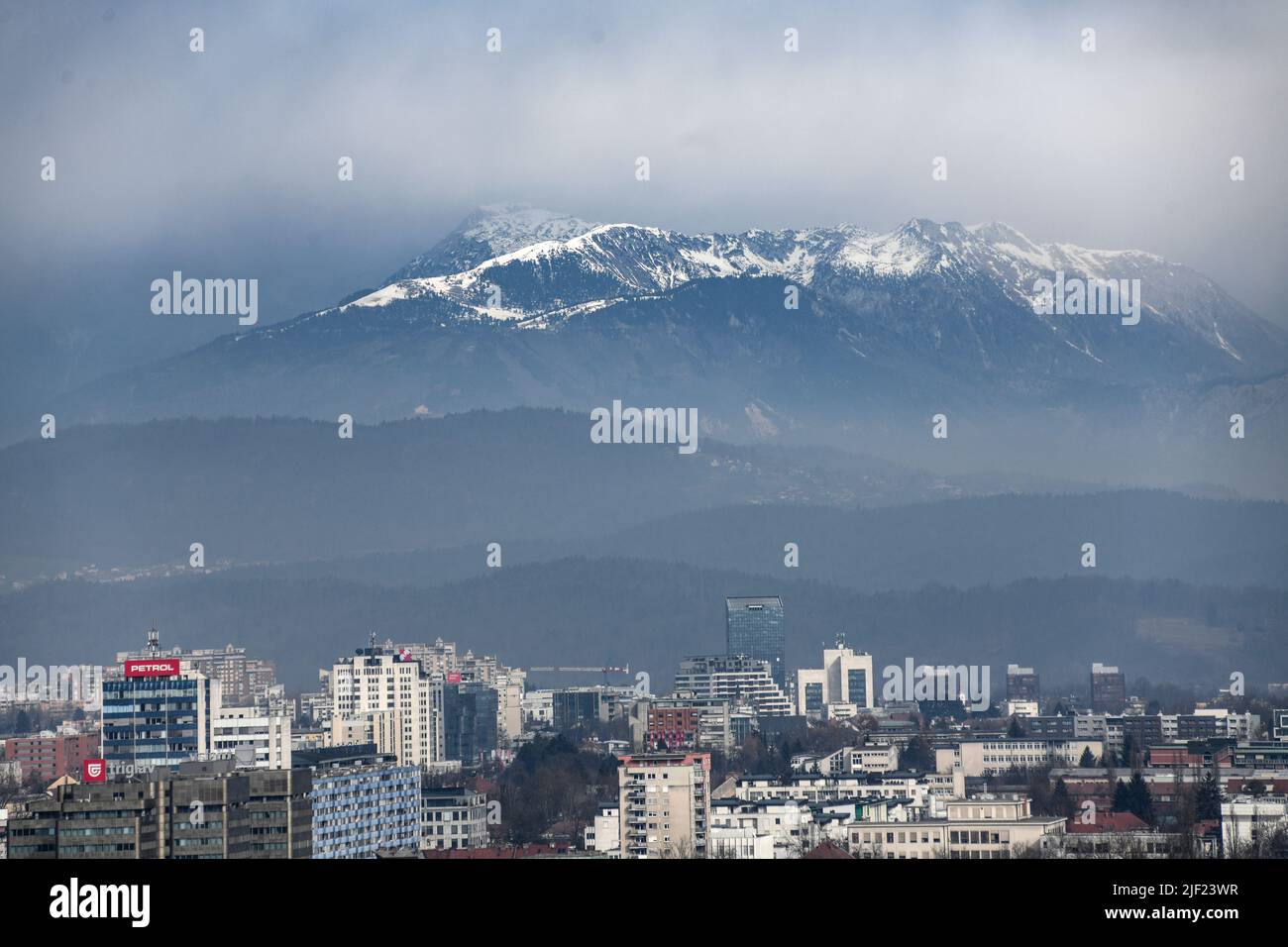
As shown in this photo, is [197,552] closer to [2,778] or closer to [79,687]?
[79,687]

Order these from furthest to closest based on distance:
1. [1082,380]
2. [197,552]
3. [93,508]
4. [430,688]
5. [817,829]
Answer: [1082,380] → [93,508] → [197,552] → [430,688] → [817,829]

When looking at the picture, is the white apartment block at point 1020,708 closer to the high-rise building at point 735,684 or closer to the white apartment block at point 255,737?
the high-rise building at point 735,684

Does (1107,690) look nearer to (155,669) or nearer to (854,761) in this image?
(854,761)

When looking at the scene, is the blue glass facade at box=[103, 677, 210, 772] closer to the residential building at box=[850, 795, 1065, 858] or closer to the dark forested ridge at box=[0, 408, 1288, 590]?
the residential building at box=[850, 795, 1065, 858]

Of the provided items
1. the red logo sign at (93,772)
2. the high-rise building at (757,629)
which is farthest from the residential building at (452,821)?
the high-rise building at (757,629)

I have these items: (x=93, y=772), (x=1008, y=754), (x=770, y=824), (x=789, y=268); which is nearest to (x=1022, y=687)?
(x=1008, y=754)

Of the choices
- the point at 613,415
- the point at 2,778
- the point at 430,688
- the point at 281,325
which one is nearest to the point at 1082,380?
the point at 613,415
